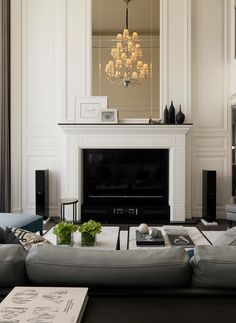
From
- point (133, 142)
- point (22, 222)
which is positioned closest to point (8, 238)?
point (22, 222)

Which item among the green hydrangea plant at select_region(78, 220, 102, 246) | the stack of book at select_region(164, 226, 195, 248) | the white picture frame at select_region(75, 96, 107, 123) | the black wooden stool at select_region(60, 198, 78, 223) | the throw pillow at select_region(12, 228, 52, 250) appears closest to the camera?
the throw pillow at select_region(12, 228, 52, 250)

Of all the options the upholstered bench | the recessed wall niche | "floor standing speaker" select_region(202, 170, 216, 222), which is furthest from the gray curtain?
"floor standing speaker" select_region(202, 170, 216, 222)

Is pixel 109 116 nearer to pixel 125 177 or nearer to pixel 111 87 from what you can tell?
pixel 111 87

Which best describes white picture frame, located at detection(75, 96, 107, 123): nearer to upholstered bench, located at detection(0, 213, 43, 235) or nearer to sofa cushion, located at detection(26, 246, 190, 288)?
upholstered bench, located at detection(0, 213, 43, 235)

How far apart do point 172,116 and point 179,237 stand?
8.91 ft

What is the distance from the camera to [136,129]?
5.49 metres

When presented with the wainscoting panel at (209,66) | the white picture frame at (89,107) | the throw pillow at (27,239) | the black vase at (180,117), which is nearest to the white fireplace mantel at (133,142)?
the black vase at (180,117)

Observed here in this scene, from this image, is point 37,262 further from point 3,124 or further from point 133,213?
point 3,124

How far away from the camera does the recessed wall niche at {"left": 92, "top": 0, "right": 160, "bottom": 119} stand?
572cm

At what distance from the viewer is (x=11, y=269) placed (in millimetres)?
1332

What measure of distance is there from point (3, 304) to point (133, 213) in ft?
14.8

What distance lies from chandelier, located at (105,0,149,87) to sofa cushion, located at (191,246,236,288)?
182 inches

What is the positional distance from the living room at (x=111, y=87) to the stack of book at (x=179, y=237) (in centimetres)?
200

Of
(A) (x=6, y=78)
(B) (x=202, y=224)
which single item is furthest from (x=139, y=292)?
(A) (x=6, y=78)
